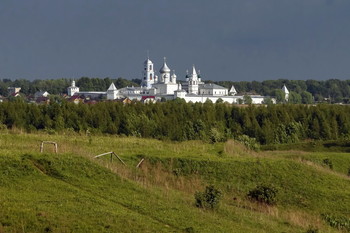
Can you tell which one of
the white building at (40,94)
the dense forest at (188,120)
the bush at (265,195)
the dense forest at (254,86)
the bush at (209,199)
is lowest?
the bush at (265,195)

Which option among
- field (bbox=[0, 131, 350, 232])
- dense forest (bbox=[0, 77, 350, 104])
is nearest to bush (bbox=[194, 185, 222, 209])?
field (bbox=[0, 131, 350, 232])

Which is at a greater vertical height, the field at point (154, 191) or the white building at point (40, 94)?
the white building at point (40, 94)

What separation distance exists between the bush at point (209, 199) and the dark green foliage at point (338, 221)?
3064mm

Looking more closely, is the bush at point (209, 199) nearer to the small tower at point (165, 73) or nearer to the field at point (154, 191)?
the field at point (154, 191)

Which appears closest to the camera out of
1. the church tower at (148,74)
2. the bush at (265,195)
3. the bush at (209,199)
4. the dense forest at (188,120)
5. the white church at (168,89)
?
the bush at (209,199)

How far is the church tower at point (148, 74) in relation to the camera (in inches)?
5541

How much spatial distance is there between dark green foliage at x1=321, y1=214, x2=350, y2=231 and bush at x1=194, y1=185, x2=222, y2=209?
10.1ft

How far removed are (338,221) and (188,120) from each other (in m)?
31.0

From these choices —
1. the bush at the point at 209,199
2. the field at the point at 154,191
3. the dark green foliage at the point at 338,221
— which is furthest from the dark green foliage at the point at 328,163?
the bush at the point at 209,199

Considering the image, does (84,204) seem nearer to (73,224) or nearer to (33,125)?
(73,224)

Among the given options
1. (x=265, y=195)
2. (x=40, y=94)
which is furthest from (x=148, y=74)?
(x=265, y=195)

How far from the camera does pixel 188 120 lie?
147ft

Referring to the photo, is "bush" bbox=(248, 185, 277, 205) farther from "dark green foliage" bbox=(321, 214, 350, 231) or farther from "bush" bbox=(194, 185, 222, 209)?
"bush" bbox=(194, 185, 222, 209)

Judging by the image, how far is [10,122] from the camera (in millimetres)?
39812
